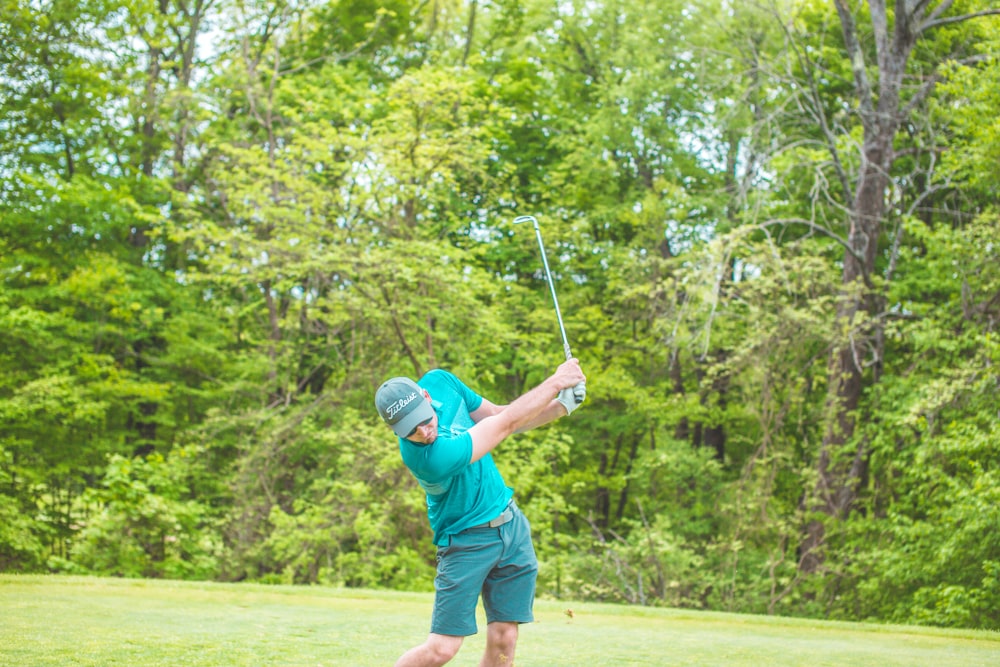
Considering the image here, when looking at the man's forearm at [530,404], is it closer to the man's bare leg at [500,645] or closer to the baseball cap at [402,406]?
the baseball cap at [402,406]

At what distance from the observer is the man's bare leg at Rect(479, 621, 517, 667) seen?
13.2ft

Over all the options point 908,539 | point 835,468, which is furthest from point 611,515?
point 908,539

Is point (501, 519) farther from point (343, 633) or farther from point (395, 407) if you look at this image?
point (343, 633)

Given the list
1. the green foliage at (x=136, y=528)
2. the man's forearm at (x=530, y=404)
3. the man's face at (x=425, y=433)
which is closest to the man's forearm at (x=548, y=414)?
the man's forearm at (x=530, y=404)

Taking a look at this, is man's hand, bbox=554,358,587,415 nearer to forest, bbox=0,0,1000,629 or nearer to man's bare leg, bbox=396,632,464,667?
man's bare leg, bbox=396,632,464,667

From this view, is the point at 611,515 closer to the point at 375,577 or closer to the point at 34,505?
the point at 375,577

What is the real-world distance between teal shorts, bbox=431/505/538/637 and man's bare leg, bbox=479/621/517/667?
38 millimetres

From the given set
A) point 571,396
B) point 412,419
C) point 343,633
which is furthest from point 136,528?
point 412,419

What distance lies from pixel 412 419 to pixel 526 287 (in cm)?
1714

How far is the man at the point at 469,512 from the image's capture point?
3777mm

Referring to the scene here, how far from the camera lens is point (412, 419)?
370 cm

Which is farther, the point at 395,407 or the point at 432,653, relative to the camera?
the point at 432,653

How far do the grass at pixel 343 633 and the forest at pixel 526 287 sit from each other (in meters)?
3.86

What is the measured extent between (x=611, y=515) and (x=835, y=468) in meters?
9.87
